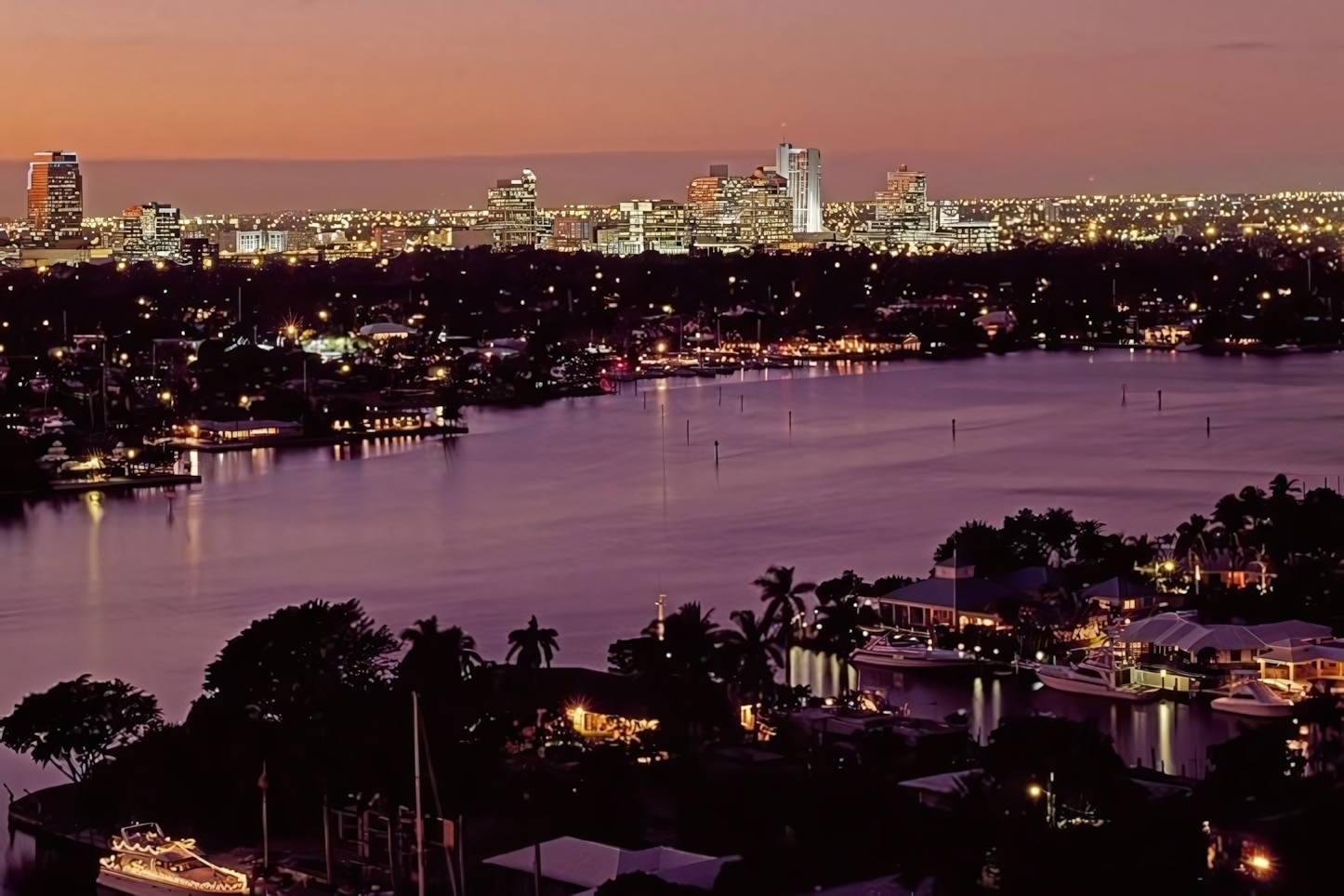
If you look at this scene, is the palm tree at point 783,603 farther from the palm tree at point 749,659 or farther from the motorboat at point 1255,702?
the motorboat at point 1255,702

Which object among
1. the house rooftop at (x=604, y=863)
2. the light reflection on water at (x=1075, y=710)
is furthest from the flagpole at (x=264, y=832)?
the light reflection on water at (x=1075, y=710)

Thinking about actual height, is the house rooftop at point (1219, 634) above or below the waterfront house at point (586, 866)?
above

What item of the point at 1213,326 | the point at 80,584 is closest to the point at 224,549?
the point at 80,584

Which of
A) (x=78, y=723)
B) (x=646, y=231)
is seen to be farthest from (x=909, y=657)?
(x=646, y=231)

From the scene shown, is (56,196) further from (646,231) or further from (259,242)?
(646,231)

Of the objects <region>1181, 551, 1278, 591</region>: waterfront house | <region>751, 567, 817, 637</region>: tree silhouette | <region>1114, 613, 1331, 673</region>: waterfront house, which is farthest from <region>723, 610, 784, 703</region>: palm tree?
<region>1181, 551, 1278, 591</region>: waterfront house

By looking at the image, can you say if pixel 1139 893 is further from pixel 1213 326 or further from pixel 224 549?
pixel 1213 326
